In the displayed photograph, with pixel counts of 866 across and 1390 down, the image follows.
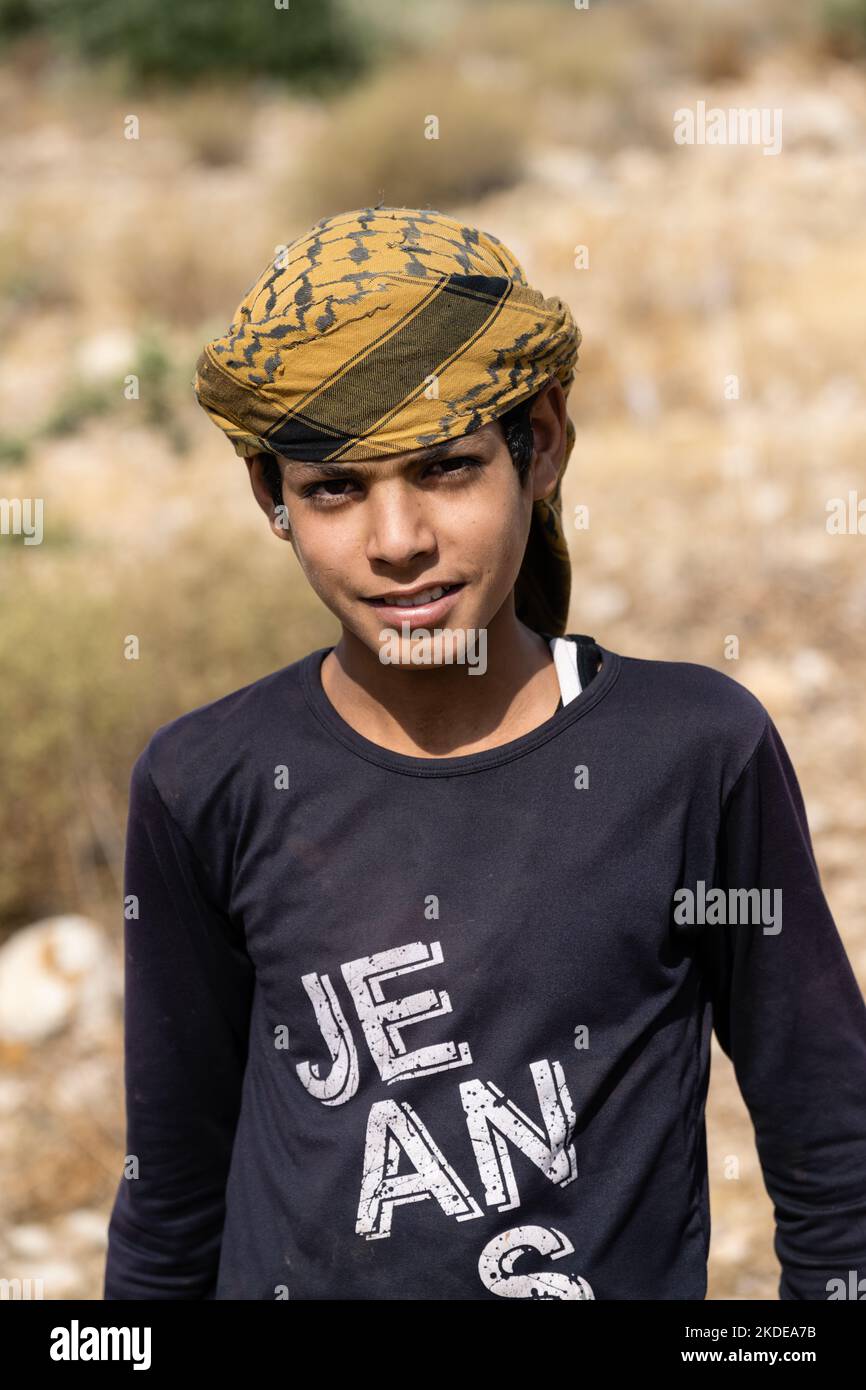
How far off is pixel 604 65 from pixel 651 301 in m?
6.12

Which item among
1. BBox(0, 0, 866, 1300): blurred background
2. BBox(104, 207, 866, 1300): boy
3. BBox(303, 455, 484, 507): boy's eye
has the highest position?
BBox(0, 0, 866, 1300): blurred background

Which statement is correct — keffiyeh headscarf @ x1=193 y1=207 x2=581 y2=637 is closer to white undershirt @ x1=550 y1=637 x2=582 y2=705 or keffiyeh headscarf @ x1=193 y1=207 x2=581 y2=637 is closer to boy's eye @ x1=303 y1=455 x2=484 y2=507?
boy's eye @ x1=303 y1=455 x2=484 y2=507

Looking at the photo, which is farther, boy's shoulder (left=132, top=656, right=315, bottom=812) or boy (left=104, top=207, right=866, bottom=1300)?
boy's shoulder (left=132, top=656, right=315, bottom=812)

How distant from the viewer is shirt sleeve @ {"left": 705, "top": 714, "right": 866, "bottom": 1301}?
1266mm

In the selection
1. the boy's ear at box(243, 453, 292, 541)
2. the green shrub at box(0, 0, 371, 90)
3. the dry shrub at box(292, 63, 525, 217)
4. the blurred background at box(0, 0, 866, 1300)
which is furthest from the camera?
the green shrub at box(0, 0, 371, 90)

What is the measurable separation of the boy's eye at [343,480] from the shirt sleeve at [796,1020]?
360mm

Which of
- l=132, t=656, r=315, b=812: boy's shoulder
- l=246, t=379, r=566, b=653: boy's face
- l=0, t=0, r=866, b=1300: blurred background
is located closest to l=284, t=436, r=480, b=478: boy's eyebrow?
l=246, t=379, r=566, b=653: boy's face

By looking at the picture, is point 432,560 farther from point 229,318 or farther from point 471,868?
point 229,318

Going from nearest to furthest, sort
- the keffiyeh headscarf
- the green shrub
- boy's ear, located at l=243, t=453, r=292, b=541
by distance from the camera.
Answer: the keffiyeh headscarf < boy's ear, located at l=243, t=453, r=292, b=541 < the green shrub

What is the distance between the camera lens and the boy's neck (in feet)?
4.28

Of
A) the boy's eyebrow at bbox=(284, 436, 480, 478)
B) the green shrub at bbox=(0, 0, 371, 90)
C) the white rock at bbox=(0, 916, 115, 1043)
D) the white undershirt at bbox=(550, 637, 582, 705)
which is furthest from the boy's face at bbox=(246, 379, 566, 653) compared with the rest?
the green shrub at bbox=(0, 0, 371, 90)

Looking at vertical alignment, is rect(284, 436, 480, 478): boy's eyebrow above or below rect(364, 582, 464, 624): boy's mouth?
above

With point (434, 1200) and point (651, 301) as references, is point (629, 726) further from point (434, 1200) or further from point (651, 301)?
point (651, 301)

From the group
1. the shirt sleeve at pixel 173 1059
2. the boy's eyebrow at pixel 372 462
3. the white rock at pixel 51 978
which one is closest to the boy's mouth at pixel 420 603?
the boy's eyebrow at pixel 372 462
